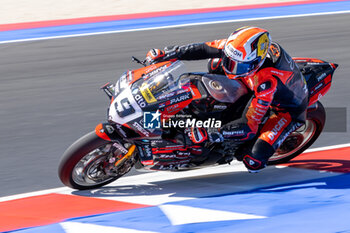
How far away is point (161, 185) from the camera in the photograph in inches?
241

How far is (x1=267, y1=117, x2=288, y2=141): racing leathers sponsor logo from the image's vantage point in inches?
234

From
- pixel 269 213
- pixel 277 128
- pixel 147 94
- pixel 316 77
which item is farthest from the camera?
pixel 316 77

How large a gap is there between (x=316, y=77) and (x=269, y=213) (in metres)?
1.78

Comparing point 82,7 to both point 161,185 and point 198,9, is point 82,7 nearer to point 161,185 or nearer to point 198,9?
point 198,9

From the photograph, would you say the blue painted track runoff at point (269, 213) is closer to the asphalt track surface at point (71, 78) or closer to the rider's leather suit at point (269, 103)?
the rider's leather suit at point (269, 103)

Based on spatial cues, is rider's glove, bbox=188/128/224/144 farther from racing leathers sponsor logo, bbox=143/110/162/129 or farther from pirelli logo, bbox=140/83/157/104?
pirelli logo, bbox=140/83/157/104

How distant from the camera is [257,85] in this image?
5.67m

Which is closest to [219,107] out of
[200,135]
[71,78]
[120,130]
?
[200,135]

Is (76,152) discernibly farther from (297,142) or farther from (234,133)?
(297,142)

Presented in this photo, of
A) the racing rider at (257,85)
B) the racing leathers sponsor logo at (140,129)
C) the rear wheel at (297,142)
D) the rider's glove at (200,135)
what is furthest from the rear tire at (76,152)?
the rear wheel at (297,142)

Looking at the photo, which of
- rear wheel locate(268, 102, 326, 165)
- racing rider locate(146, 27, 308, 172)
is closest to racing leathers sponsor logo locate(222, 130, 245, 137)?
racing rider locate(146, 27, 308, 172)

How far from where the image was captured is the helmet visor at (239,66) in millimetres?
5539

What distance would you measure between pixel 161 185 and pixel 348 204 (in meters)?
1.80

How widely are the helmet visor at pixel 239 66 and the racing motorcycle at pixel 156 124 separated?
0.29m
